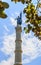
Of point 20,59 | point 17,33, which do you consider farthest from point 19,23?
point 20,59

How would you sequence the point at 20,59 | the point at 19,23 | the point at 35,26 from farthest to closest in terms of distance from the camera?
the point at 19,23
the point at 20,59
the point at 35,26

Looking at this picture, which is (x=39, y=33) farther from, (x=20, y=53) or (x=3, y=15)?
(x=20, y=53)

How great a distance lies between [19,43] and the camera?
4734cm

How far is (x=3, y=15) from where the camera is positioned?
3.17 feet

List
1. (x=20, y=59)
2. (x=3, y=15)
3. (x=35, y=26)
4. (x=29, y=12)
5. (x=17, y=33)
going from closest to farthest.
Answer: (x=3, y=15)
(x=35, y=26)
(x=29, y=12)
(x=20, y=59)
(x=17, y=33)

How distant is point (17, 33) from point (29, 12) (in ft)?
157

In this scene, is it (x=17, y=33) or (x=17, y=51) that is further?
(x=17, y=33)

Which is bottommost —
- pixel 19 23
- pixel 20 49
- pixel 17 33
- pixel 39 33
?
pixel 39 33

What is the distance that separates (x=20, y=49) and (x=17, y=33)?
586 cm

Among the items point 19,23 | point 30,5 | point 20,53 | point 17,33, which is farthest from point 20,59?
point 30,5

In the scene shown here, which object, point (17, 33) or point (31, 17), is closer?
point (31, 17)

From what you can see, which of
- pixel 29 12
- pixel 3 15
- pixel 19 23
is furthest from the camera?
pixel 19 23

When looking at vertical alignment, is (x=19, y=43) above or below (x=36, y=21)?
above

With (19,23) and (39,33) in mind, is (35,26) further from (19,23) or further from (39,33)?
(19,23)
